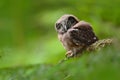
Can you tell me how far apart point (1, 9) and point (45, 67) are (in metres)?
2.94

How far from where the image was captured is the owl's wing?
8.18ft

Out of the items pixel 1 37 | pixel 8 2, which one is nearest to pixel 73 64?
pixel 8 2

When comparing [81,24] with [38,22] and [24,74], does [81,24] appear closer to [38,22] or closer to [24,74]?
[24,74]

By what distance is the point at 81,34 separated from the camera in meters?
2.60

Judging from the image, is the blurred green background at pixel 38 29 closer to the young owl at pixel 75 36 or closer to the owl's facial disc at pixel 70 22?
the young owl at pixel 75 36

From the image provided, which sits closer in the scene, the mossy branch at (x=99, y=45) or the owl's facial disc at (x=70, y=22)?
the mossy branch at (x=99, y=45)

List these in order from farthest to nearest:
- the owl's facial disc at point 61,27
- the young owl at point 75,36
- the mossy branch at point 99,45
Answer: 1. the owl's facial disc at point 61,27
2. the young owl at point 75,36
3. the mossy branch at point 99,45

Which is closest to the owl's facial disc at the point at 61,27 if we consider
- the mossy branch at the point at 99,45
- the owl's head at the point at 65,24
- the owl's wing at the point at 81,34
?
the owl's head at the point at 65,24

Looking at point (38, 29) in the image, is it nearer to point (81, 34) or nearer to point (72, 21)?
point (72, 21)

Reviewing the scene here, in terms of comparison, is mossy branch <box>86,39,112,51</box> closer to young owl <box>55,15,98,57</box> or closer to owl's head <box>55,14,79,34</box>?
young owl <box>55,15,98,57</box>

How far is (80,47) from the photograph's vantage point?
238 centimetres

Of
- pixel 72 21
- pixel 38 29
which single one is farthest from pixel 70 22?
pixel 38 29

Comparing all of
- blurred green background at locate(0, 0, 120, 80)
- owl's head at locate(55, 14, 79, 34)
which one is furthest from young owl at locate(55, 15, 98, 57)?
blurred green background at locate(0, 0, 120, 80)

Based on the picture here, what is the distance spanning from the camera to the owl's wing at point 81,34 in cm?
249
